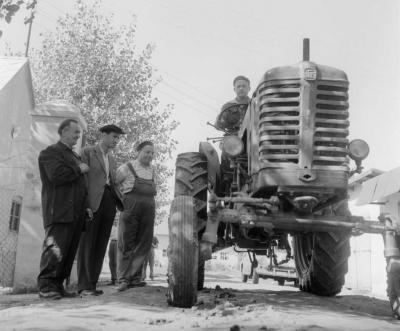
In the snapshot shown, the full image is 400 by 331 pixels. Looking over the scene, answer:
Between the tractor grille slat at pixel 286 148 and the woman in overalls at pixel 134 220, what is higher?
the tractor grille slat at pixel 286 148

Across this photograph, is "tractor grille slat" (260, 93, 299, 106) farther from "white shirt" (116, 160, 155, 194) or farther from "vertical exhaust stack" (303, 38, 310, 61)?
"white shirt" (116, 160, 155, 194)

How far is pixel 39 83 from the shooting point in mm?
24500

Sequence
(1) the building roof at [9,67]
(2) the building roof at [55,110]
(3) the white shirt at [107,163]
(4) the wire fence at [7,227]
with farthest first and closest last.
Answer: (1) the building roof at [9,67] → (4) the wire fence at [7,227] → (2) the building roof at [55,110] → (3) the white shirt at [107,163]

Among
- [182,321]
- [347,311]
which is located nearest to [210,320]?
[182,321]

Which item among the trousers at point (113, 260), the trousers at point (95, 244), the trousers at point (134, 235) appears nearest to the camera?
the trousers at point (95, 244)

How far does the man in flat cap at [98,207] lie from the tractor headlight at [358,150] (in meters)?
2.99

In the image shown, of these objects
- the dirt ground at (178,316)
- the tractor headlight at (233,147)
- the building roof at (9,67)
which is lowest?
the dirt ground at (178,316)

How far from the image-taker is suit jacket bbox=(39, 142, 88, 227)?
5.70 meters

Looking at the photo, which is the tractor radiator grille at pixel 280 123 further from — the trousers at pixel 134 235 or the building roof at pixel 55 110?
the building roof at pixel 55 110

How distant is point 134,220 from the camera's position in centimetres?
720

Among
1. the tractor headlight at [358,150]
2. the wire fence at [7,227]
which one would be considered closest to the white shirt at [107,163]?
the tractor headlight at [358,150]

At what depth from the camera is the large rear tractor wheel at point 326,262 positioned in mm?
6160

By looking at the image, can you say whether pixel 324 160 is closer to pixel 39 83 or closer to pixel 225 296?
pixel 225 296

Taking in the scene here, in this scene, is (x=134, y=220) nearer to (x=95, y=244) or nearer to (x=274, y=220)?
(x=95, y=244)
